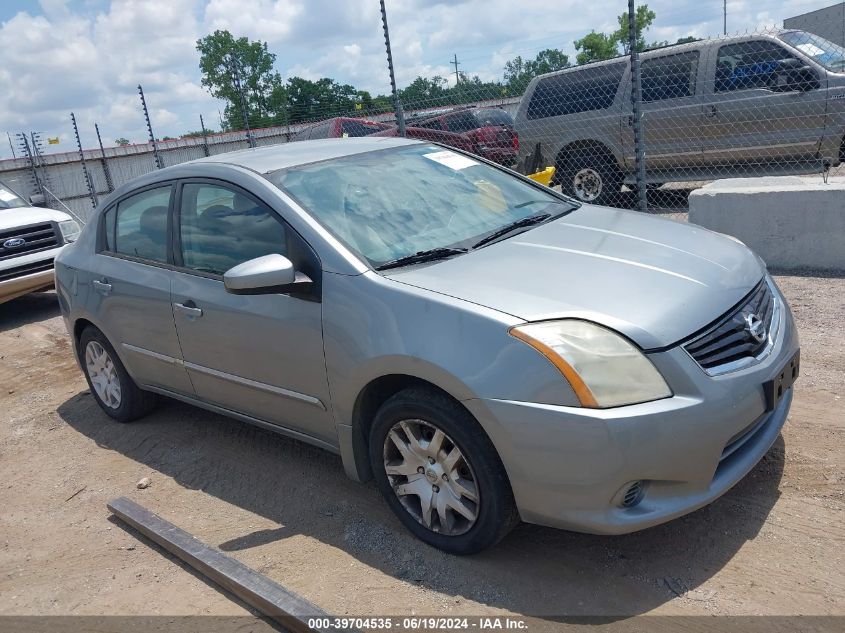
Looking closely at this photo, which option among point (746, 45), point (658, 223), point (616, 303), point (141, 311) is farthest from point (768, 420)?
point (746, 45)

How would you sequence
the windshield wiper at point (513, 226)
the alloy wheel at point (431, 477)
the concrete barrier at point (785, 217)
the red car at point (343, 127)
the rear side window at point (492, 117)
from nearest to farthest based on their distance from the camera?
the alloy wheel at point (431, 477), the windshield wiper at point (513, 226), the concrete barrier at point (785, 217), the rear side window at point (492, 117), the red car at point (343, 127)

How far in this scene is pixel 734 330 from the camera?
289cm

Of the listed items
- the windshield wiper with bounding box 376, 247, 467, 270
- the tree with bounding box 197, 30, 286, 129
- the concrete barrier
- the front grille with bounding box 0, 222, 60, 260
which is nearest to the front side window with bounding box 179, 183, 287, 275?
the windshield wiper with bounding box 376, 247, 467, 270

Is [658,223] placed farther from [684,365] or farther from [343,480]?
[343,480]

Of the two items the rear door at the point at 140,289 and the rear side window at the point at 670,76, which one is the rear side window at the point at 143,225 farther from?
the rear side window at the point at 670,76

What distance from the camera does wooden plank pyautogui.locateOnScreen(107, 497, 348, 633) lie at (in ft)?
9.20

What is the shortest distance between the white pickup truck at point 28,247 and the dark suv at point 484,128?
21.8ft

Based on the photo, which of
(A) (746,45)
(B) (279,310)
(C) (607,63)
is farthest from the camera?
(C) (607,63)

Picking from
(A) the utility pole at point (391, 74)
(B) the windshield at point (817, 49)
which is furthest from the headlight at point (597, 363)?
(B) the windshield at point (817, 49)

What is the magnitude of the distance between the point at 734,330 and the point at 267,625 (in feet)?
7.01

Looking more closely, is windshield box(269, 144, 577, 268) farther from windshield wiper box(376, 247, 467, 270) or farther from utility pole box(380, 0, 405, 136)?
utility pole box(380, 0, 405, 136)

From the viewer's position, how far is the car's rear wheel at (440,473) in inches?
112

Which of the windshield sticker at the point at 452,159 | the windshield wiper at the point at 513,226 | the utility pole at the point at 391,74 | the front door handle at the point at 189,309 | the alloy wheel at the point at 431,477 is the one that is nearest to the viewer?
the alloy wheel at the point at 431,477

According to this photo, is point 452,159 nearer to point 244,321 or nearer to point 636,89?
point 244,321
